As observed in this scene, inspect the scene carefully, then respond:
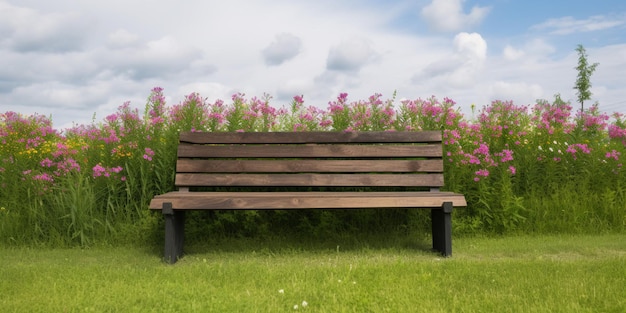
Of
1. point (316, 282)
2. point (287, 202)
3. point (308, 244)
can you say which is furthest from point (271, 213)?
point (316, 282)

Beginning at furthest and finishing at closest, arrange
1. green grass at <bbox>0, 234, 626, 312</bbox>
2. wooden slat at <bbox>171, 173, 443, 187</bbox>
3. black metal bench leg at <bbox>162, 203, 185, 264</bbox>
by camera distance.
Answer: wooden slat at <bbox>171, 173, 443, 187</bbox> → black metal bench leg at <bbox>162, 203, 185, 264</bbox> → green grass at <bbox>0, 234, 626, 312</bbox>

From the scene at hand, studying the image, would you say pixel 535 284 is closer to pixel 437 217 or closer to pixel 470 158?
pixel 437 217

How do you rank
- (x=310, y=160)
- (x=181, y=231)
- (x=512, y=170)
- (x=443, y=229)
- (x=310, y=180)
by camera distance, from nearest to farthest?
(x=443, y=229) → (x=181, y=231) → (x=310, y=180) → (x=310, y=160) → (x=512, y=170)

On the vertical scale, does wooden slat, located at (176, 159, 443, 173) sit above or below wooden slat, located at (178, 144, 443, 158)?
below

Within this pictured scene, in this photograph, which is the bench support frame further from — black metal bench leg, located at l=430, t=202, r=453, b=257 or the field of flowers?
the field of flowers

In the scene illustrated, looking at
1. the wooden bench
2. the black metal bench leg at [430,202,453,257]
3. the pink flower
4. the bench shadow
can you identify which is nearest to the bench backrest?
the wooden bench

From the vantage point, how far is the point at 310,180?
523cm

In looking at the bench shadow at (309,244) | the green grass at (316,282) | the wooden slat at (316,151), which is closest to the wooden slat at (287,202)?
the green grass at (316,282)

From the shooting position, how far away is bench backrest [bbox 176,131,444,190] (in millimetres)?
5223

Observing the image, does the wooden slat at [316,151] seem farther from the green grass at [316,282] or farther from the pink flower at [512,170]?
the pink flower at [512,170]

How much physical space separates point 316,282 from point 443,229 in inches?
65.8

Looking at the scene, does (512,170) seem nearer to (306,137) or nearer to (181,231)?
(306,137)

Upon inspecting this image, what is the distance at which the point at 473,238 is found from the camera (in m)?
5.70

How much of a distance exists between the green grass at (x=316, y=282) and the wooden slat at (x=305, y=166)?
2.56ft
